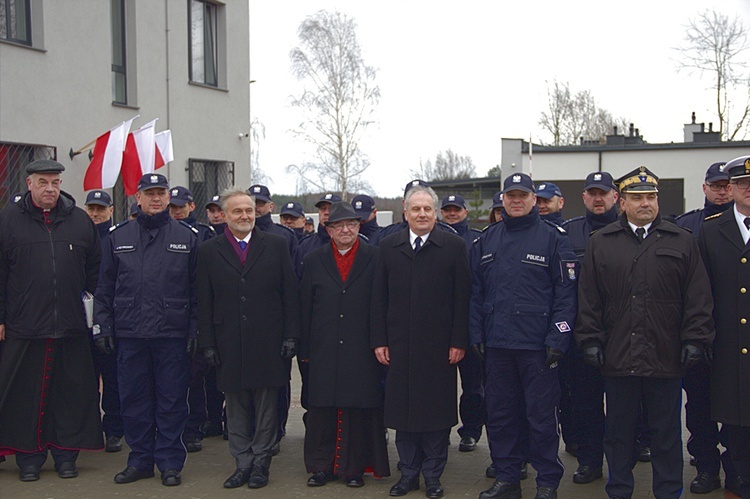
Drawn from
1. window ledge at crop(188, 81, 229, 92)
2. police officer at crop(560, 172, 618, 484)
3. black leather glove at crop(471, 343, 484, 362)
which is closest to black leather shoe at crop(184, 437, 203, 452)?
black leather glove at crop(471, 343, 484, 362)

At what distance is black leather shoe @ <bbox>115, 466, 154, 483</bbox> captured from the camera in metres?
6.38

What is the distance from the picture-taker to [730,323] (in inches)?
213

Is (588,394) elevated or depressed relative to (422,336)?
depressed

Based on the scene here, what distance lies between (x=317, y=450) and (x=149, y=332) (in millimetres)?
1598

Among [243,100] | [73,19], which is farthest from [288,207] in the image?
[243,100]

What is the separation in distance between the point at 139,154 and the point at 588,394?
910cm

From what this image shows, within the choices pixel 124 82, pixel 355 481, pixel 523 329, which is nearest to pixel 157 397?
pixel 355 481

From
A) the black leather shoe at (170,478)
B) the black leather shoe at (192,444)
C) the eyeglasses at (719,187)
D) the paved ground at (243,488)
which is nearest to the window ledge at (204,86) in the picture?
the black leather shoe at (192,444)

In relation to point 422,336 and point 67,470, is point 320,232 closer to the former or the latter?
point 422,336

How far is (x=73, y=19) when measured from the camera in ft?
43.5

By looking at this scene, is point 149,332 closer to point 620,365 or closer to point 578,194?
point 620,365

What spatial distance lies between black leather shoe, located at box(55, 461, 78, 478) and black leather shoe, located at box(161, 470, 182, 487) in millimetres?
806

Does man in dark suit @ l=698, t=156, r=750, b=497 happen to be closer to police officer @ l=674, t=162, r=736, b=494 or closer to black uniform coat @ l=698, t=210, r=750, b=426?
black uniform coat @ l=698, t=210, r=750, b=426

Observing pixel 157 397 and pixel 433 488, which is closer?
pixel 433 488
